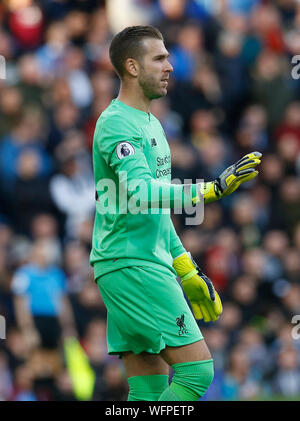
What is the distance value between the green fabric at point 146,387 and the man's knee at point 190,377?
0.22 metres

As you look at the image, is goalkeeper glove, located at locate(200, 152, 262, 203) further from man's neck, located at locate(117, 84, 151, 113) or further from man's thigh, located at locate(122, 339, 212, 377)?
man's thigh, located at locate(122, 339, 212, 377)

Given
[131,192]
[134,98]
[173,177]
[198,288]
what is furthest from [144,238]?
[173,177]

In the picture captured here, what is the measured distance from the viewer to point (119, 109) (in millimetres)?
5953

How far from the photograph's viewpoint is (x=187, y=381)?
5.79 m

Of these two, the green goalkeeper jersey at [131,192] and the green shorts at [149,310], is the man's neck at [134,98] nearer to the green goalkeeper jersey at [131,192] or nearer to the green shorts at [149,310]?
the green goalkeeper jersey at [131,192]

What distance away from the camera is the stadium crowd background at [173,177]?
10.6 metres

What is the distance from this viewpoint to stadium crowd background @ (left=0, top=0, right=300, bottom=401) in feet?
34.8

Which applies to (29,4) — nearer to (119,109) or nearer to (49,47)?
(49,47)

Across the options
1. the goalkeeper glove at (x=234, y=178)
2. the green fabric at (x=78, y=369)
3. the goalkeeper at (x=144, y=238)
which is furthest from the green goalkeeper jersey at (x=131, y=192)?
the green fabric at (x=78, y=369)

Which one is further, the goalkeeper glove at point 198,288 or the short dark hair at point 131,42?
the goalkeeper glove at point 198,288

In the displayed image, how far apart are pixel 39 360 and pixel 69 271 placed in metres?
1.10

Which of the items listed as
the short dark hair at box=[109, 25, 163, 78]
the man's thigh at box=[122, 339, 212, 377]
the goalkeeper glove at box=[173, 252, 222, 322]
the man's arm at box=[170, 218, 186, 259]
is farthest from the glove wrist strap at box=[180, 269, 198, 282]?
the short dark hair at box=[109, 25, 163, 78]
